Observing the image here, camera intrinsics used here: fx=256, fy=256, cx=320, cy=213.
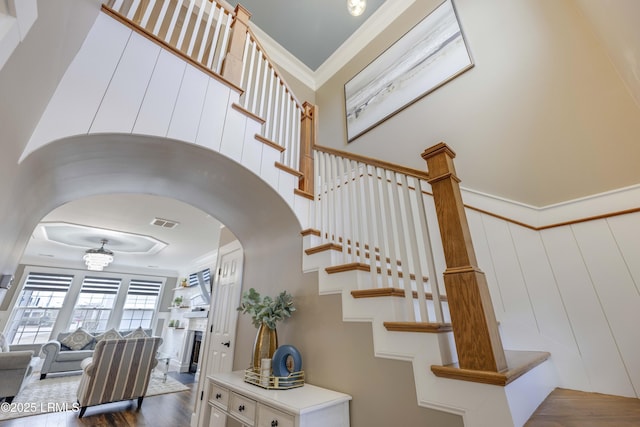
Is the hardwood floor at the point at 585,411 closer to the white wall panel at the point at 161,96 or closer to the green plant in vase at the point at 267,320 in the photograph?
the green plant in vase at the point at 267,320

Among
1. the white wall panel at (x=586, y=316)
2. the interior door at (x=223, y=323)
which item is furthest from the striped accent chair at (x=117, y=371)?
the white wall panel at (x=586, y=316)

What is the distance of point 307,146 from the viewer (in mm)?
2514

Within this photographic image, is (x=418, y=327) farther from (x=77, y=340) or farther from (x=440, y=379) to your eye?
(x=77, y=340)

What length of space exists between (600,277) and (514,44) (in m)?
2.03

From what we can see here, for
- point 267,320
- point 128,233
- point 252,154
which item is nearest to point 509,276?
point 267,320

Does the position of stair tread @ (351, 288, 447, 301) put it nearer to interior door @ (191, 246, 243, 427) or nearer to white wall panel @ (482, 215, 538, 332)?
white wall panel @ (482, 215, 538, 332)

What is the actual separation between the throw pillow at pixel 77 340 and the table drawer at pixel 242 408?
261 inches

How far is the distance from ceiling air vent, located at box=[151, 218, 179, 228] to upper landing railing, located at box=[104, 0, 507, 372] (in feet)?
11.0

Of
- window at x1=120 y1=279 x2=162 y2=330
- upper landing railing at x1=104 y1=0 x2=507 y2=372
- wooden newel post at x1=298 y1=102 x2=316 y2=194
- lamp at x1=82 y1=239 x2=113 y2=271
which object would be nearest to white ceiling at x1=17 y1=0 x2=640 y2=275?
lamp at x1=82 y1=239 x2=113 y2=271

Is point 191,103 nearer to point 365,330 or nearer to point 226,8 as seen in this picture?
point 226,8

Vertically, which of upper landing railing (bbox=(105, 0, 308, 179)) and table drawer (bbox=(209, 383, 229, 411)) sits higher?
upper landing railing (bbox=(105, 0, 308, 179))

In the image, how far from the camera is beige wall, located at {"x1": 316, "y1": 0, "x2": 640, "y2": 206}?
5.72 ft

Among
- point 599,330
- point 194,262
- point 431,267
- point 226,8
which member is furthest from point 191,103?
point 194,262

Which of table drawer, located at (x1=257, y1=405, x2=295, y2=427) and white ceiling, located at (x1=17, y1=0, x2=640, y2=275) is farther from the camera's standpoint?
white ceiling, located at (x1=17, y1=0, x2=640, y2=275)
